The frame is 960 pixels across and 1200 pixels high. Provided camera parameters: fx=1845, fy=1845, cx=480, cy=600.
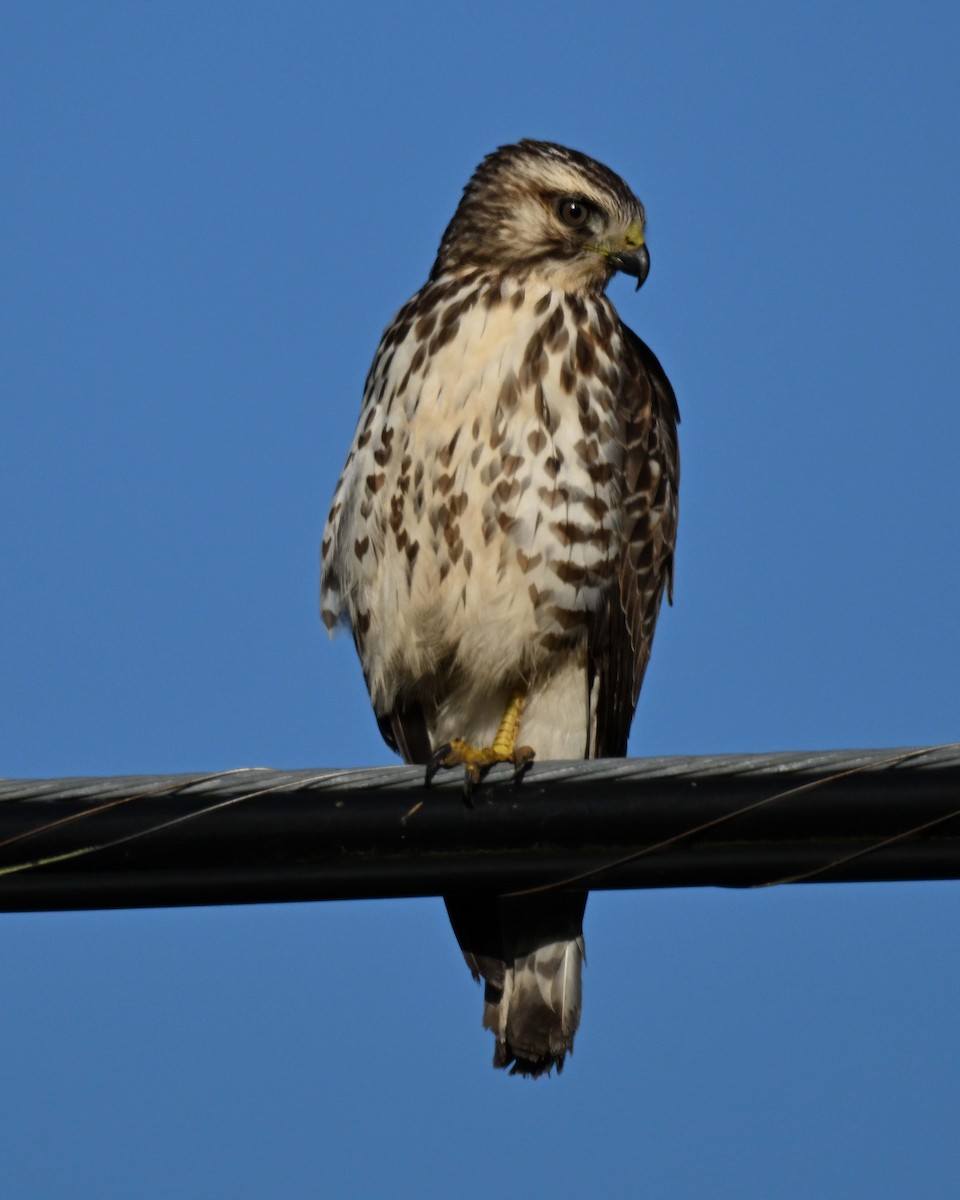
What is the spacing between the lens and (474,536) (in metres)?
5.81

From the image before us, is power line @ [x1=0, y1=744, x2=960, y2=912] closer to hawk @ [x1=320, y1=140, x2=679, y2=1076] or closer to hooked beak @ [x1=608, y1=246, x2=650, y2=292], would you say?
hawk @ [x1=320, y1=140, x2=679, y2=1076]

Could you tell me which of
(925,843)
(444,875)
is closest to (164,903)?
(444,875)

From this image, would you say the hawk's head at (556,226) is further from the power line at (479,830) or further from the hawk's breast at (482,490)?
the power line at (479,830)

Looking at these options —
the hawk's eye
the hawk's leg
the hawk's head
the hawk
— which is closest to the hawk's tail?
the hawk

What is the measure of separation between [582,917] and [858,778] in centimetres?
268

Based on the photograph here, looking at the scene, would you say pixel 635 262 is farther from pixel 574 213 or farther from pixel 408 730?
pixel 408 730

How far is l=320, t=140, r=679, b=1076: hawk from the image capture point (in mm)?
5766

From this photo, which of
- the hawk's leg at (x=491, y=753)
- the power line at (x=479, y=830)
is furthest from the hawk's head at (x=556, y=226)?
the power line at (x=479, y=830)

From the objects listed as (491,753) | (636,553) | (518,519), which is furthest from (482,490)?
(491,753)

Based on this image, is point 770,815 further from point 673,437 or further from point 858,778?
point 673,437

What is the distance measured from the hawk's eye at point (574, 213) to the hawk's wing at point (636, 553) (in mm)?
431

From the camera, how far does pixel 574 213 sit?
6.55 m

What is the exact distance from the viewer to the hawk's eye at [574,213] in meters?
6.54

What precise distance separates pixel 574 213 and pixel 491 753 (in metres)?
2.08
